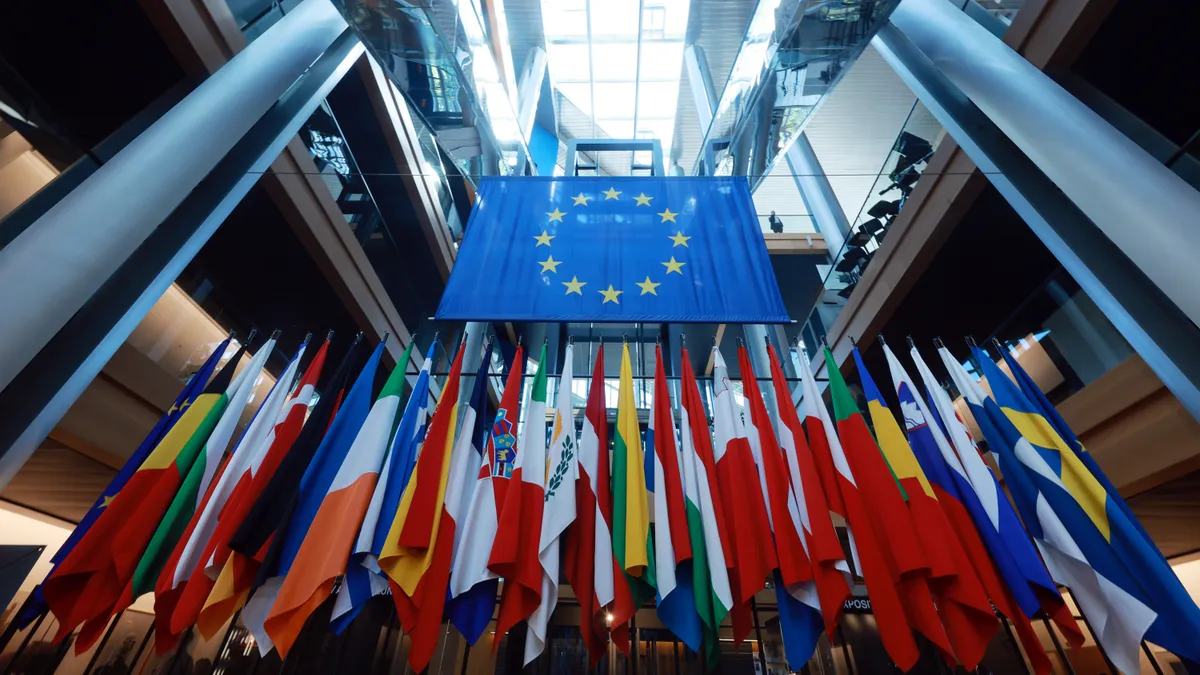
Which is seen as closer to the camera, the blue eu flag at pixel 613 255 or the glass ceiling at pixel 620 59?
the blue eu flag at pixel 613 255

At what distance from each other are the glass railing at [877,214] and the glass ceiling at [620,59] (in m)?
12.0

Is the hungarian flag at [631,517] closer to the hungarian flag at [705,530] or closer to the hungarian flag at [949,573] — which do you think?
the hungarian flag at [705,530]

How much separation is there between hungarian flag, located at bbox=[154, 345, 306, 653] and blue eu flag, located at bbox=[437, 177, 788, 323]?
169 cm

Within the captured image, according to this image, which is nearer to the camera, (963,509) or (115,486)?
(963,509)

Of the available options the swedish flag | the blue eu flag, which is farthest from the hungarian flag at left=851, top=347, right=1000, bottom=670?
the blue eu flag

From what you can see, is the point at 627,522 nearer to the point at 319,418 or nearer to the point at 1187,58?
the point at 319,418

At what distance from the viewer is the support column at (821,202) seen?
41.6ft

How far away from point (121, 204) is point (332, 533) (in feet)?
9.65

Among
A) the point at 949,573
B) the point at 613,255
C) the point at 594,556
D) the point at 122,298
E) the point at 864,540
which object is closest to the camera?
the point at 949,573

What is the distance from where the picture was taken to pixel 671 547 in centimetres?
362

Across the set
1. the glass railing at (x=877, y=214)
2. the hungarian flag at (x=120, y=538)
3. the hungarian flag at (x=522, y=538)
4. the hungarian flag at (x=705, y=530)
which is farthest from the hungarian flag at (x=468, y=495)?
the glass railing at (x=877, y=214)

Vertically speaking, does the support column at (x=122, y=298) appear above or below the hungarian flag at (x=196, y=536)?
above

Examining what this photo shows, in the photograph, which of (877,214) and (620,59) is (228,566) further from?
(620,59)

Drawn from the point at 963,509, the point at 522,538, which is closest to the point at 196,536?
the point at 522,538
